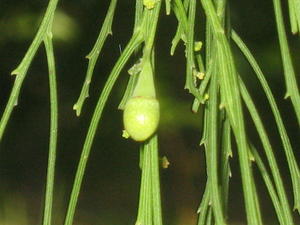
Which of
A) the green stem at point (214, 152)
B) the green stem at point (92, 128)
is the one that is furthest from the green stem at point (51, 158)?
the green stem at point (214, 152)

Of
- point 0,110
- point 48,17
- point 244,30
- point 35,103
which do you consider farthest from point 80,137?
point 48,17

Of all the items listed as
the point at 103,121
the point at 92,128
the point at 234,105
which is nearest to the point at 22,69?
the point at 92,128

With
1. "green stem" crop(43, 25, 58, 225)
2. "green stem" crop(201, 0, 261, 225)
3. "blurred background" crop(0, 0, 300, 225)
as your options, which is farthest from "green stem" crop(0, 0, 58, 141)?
"blurred background" crop(0, 0, 300, 225)

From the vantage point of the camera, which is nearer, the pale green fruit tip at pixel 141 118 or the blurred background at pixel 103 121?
the pale green fruit tip at pixel 141 118

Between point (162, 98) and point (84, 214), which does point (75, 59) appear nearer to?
point (162, 98)

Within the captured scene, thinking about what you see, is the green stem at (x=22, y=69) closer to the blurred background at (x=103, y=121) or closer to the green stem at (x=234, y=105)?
the green stem at (x=234, y=105)

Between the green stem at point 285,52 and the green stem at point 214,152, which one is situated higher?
the green stem at point 285,52

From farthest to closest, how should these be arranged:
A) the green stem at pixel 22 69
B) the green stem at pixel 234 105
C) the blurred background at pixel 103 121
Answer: the blurred background at pixel 103 121 < the green stem at pixel 22 69 < the green stem at pixel 234 105
